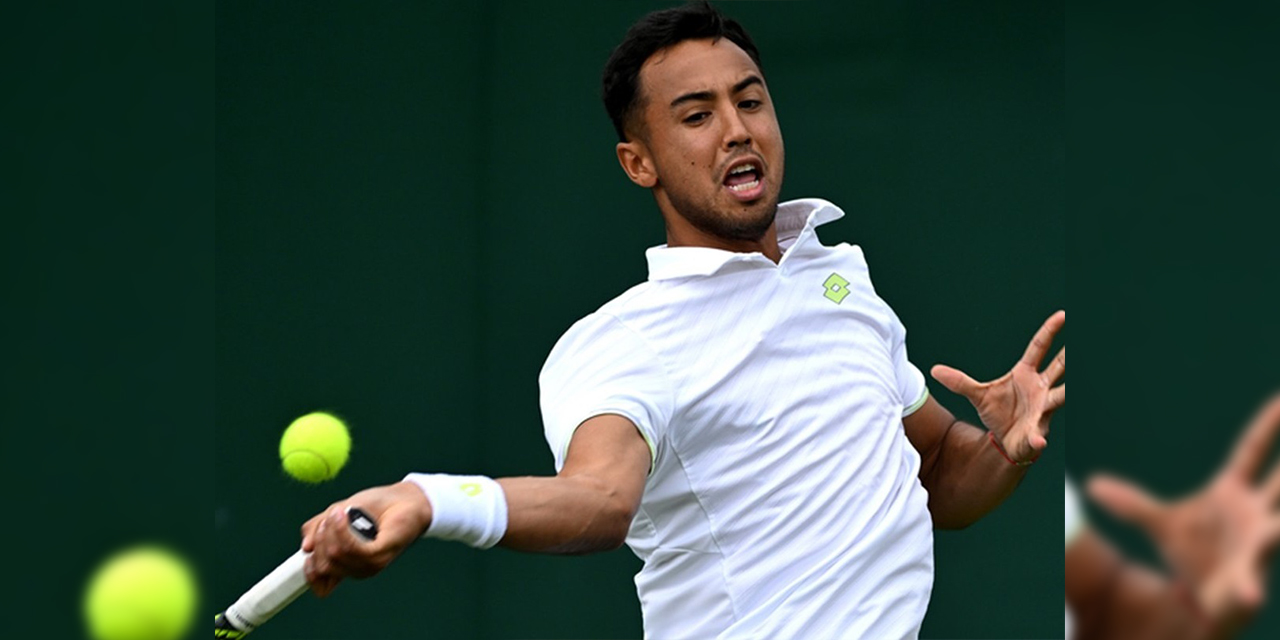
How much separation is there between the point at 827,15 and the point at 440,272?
1.07m

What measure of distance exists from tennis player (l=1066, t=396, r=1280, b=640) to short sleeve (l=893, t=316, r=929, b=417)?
76.8 inches

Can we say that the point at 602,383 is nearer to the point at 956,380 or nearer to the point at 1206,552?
the point at 956,380

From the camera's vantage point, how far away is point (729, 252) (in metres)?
2.13

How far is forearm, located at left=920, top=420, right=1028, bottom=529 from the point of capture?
2252 mm

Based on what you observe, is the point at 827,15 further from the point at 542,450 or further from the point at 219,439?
the point at 219,439

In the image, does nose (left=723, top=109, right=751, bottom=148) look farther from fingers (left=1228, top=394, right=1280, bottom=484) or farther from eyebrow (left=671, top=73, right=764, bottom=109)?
fingers (left=1228, top=394, right=1280, bottom=484)

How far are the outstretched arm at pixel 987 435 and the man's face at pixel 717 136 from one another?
378 mm

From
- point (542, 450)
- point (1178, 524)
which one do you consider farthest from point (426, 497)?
point (542, 450)

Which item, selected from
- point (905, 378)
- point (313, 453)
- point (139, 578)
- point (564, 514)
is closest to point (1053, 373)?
point (905, 378)

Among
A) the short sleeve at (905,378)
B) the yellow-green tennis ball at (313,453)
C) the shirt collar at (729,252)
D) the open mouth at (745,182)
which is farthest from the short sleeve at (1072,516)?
the yellow-green tennis ball at (313,453)

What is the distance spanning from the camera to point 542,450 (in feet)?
11.0

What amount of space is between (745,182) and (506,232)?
1355 mm

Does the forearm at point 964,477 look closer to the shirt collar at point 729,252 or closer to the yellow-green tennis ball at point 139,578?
the shirt collar at point 729,252

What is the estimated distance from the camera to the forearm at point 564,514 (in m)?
1.49
